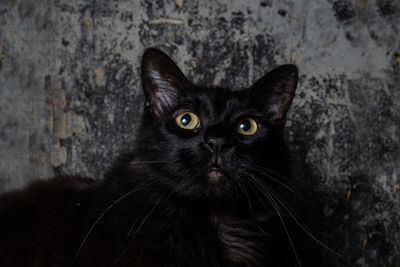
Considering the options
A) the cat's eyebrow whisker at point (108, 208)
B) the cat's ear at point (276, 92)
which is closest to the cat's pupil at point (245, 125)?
the cat's ear at point (276, 92)

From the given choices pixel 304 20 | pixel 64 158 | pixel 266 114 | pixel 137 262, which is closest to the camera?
pixel 137 262

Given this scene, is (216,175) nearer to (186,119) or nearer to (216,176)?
(216,176)

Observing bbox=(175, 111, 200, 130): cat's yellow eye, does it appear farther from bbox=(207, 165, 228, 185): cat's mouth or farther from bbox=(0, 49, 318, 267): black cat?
bbox=(207, 165, 228, 185): cat's mouth

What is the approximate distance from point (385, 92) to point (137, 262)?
1600 mm

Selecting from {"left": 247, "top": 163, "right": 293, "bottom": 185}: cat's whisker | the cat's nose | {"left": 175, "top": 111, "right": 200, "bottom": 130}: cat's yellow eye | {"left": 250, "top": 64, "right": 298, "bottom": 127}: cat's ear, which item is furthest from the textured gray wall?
the cat's nose

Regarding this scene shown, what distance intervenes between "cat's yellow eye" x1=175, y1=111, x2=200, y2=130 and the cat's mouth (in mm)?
216

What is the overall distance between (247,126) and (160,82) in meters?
0.42

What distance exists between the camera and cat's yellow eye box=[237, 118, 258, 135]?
1572 mm

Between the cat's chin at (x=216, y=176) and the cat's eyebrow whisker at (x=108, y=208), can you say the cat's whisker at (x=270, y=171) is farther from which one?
the cat's eyebrow whisker at (x=108, y=208)

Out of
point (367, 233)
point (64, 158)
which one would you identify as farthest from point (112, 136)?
point (367, 233)

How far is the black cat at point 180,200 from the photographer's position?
142 cm

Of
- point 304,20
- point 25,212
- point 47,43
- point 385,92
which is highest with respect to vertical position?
point 304,20

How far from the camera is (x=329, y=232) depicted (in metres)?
2.19

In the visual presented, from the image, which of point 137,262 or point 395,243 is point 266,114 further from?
point 395,243
